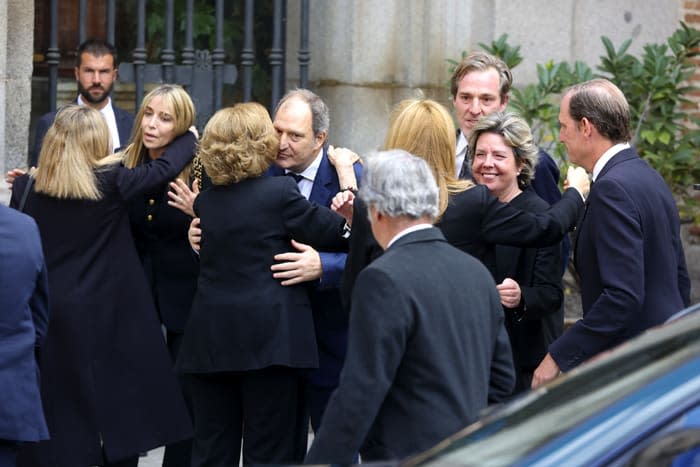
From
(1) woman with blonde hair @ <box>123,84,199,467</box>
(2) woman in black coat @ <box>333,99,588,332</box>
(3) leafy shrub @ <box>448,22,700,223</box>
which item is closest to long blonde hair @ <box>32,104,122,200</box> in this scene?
(1) woman with blonde hair @ <box>123,84,199,467</box>

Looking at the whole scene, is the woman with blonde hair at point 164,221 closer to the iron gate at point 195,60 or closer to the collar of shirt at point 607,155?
the iron gate at point 195,60

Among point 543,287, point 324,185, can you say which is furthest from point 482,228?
point 324,185

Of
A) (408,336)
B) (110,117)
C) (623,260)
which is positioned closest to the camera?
(408,336)

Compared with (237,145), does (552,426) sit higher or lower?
lower

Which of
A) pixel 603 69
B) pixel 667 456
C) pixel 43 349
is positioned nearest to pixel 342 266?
pixel 43 349

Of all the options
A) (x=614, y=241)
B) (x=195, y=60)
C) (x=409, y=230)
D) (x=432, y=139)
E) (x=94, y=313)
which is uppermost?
(x=195, y=60)

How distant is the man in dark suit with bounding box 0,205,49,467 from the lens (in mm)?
4797

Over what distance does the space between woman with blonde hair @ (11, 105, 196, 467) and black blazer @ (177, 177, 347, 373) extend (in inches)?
21.9

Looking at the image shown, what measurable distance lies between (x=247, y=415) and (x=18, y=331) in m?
1.10

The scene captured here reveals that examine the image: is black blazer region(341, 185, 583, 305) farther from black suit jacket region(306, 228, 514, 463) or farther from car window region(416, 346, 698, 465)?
car window region(416, 346, 698, 465)

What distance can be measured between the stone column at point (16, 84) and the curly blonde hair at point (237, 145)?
2539mm

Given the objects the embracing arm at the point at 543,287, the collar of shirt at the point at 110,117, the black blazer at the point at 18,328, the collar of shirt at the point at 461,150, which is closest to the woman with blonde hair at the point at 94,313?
the black blazer at the point at 18,328

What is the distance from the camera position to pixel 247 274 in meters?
5.38

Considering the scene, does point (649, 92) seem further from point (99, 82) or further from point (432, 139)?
point (432, 139)
